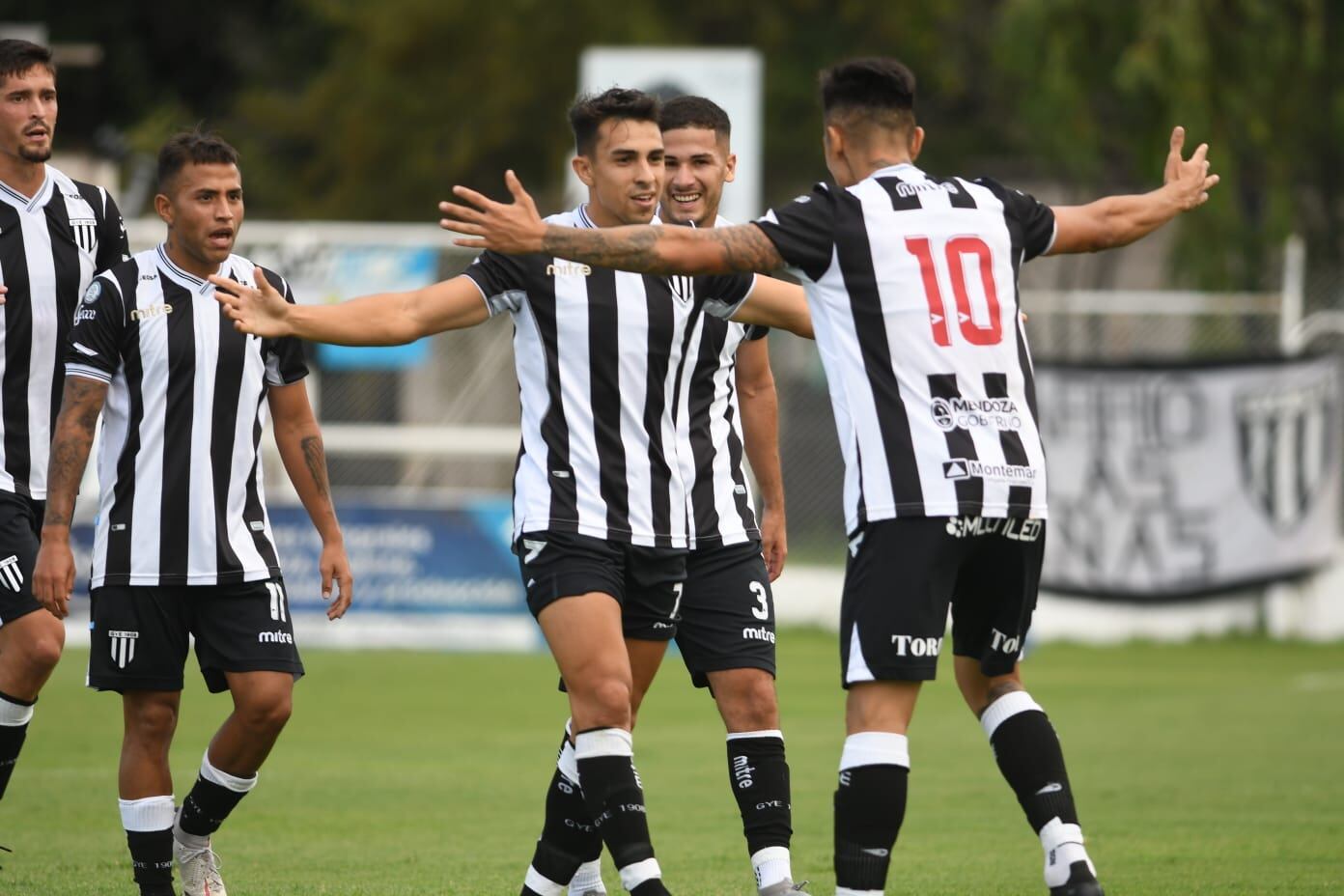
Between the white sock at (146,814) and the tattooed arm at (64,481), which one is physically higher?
the tattooed arm at (64,481)

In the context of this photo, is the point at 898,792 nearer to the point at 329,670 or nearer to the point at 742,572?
the point at 742,572

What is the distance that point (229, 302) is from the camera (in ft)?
18.9

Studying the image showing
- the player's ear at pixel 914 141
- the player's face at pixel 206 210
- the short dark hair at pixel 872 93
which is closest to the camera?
the short dark hair at pixel 872 93

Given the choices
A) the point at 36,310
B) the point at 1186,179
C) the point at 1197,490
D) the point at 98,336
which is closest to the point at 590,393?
the point at 98,336

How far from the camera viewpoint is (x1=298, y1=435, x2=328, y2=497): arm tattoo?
6883mm

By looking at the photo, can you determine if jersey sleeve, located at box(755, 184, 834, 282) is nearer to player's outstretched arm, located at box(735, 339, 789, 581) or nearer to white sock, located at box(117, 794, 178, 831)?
player's outstretched arm, located at box(735, 339, 789, 581)

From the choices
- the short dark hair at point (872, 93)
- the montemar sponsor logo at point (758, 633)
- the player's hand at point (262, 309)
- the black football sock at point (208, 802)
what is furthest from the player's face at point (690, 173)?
the black football sock at point (208, 802)

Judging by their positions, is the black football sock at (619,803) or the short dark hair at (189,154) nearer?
the black football sock at (619,803)

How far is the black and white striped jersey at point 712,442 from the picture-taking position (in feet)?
21.0

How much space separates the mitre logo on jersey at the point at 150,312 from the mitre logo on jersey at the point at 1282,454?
43.4ft

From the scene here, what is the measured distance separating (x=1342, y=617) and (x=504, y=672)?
7.70 m

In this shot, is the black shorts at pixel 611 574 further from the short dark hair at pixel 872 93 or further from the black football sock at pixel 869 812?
the short dark hair at pixel 872 93

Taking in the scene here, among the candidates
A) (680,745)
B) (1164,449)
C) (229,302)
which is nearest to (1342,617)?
(1164,449)

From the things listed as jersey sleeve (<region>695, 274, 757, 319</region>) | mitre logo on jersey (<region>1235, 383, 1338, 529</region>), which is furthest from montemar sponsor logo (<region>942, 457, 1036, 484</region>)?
mitre logo on jersey (<region>1235, 383, 1338, 529</region>)
